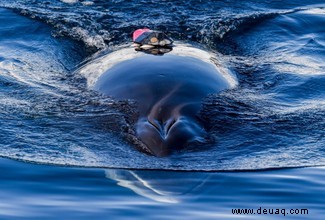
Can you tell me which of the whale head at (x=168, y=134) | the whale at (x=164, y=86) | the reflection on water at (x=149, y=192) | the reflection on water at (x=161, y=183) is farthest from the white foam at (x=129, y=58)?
the reflection on water at (x=161, y=183)

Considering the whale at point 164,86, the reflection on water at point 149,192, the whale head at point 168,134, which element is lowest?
the reflection on water at point 149,192

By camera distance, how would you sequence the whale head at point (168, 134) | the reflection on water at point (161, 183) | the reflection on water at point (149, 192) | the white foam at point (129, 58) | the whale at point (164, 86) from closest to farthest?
the reflection on water at point (149, 192)
the reflection on water at point (161, 183)
the whale head at point (168, 134)
the whale at point (164, 86)
the white foam at point (129, 58)

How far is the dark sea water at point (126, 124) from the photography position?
22.1 ft

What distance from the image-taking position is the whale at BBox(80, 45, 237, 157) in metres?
7.90

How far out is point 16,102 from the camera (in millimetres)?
9844

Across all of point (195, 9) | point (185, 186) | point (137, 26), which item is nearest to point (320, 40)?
point (195, 9)

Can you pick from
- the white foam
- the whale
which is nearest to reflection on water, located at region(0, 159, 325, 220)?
the whale

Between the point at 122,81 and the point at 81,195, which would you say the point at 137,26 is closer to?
the point at 122,81

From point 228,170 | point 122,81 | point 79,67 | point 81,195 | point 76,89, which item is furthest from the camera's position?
point 79,67

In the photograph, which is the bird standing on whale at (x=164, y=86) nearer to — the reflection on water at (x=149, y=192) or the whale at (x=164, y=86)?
the whale at (x=164, y=86)

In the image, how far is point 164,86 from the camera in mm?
9078

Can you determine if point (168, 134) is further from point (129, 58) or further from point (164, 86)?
point (129, 58)

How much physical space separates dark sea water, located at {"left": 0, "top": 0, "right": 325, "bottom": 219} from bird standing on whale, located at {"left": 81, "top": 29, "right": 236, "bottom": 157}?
195mm

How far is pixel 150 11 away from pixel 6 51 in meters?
3.21
